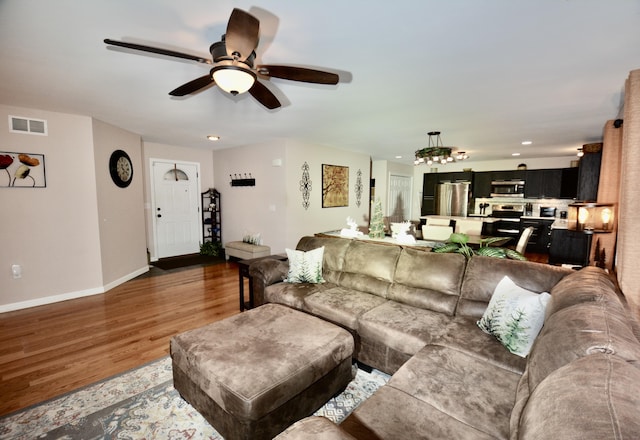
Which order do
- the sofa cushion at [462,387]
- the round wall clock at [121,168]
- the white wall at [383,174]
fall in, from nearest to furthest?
the sofa cushion at [462,387] → the round wall clock at [121,168] → the white wall at [383,174]

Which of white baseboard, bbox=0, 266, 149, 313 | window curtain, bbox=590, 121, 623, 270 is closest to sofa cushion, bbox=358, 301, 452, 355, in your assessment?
window curtain, bbox=590, 121, 623, 270

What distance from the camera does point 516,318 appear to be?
70.2 inches

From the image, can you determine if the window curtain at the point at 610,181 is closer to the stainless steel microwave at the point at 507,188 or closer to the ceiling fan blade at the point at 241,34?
the stainless steel microwave at the point at 507,188

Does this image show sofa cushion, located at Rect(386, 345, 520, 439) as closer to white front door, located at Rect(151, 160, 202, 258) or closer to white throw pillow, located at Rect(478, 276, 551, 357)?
white throw pillow, located at Rect(478, 276, 551, 357)

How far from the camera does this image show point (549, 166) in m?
7.23

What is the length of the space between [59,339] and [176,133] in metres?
3.29

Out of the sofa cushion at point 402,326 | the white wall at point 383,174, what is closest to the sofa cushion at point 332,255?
the sofa cushion at point 402,326

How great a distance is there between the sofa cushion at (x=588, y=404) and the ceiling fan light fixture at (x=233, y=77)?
6.67ft

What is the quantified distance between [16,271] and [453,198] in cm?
876

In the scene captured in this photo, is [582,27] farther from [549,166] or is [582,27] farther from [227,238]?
[549,166]

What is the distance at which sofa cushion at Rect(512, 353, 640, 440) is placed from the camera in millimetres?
640

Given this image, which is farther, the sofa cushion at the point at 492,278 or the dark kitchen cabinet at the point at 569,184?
the dark kitchen cabinet at the point at 569,184

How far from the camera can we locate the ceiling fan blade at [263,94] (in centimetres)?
212

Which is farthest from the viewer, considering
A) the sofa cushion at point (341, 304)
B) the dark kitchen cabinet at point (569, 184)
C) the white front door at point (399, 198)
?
the white front door at point (399, 198)
